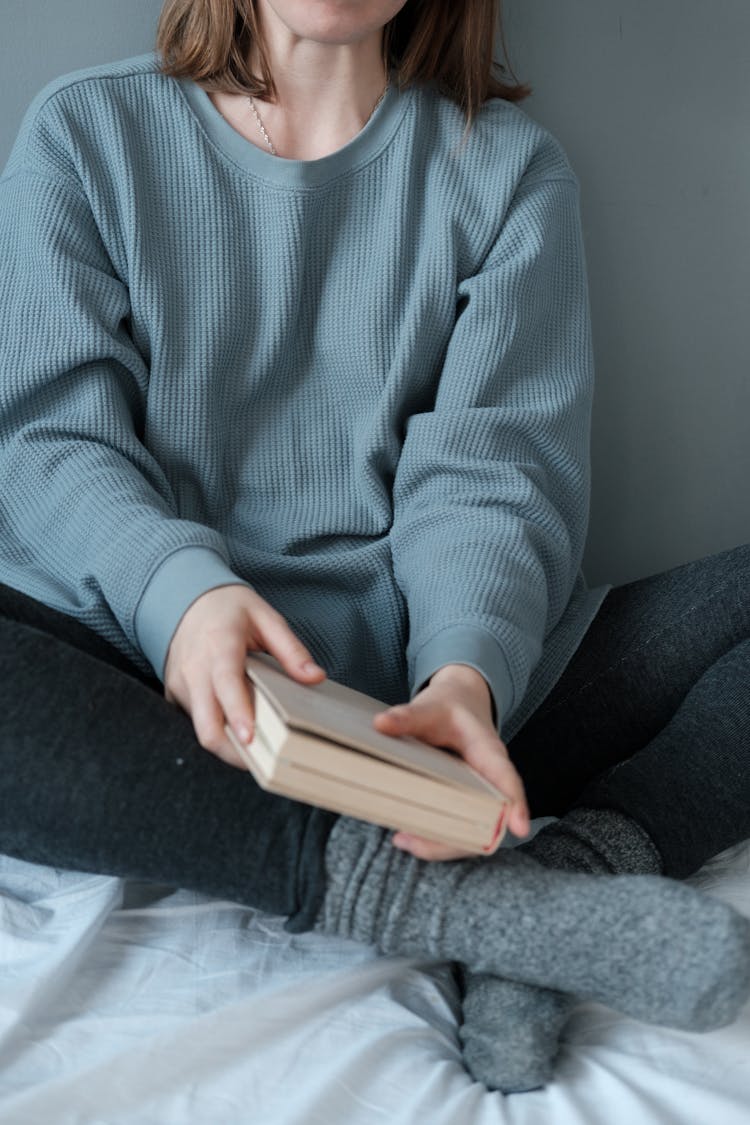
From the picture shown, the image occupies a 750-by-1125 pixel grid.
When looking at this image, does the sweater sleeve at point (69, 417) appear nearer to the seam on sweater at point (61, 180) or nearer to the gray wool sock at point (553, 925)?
the seam on sweater at point (61, 180)

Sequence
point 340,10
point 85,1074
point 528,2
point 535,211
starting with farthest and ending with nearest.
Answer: point 528,2, point 535,211, point 340,10, point 85,1074

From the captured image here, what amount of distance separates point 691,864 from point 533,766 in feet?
0.58

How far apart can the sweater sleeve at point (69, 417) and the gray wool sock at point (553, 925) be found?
24cm

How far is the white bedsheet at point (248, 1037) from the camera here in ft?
1.99

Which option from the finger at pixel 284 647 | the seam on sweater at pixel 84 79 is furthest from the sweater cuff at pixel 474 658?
the seam on sweater at pixel 84 79

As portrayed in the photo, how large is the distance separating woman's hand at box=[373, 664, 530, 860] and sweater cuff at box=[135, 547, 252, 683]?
0.14 meters

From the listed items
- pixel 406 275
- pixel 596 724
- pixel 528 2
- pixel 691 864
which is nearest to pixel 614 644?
pixel 596 724

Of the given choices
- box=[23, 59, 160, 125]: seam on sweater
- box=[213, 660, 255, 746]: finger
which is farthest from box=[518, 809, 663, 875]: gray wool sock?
box=[23, 59, 160, 125]: seam on sweater

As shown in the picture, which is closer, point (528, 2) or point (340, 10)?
point (340, 10)

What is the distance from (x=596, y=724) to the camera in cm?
97

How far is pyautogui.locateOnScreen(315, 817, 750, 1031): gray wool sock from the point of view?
0.62m

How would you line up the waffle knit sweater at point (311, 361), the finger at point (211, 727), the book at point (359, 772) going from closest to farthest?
the book at point (359, 772)
the finger at point (211, 727)
the waffle knit sweater at point (311, 361)

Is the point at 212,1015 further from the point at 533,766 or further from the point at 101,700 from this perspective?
the point at 533,766

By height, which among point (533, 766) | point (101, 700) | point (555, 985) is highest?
point (101, 700)
